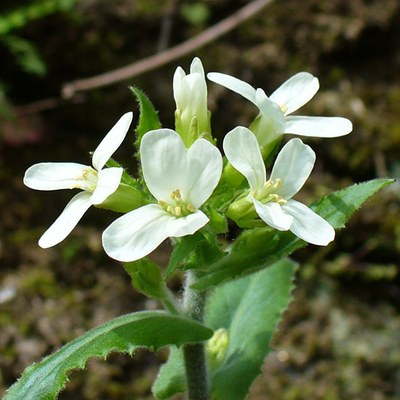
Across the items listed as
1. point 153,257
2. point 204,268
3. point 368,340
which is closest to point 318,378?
point 368,340

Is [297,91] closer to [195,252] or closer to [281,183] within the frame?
[281,183]

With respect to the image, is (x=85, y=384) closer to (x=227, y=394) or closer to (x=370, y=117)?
(x=227, y=394)

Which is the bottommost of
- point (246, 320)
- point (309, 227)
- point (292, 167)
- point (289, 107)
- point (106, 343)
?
point (246, 320)

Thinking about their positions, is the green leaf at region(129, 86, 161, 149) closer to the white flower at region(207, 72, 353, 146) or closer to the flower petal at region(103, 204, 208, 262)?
the white flower at region(207, 72, 353, 146)

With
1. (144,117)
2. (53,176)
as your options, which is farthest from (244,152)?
(53,176)

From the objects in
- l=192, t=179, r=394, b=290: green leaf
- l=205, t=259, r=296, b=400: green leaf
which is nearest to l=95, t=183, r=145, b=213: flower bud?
l=192, t=179, r=394, b=290: green leaf

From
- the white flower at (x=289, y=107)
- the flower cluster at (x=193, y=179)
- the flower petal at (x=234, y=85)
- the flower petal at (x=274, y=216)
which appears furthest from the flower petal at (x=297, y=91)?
the flower petal at (x=274, y=216)

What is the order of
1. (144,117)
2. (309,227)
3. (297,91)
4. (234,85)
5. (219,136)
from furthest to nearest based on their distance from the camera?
(219,136) → (297,91) → (144,117) → (234,85) → (309,227)

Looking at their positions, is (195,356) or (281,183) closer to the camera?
(281,183)
